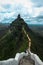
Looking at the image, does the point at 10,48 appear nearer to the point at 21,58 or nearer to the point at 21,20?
the point at 21,20

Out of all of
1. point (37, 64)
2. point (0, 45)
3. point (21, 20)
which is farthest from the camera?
point (21, 20)

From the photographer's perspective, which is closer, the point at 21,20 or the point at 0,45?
the point at 0,45

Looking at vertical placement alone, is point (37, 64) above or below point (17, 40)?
above

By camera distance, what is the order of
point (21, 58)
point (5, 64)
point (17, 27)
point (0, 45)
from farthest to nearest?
point (17, 27)
point (0, 45)
point (21, 58)
point (5, 64)

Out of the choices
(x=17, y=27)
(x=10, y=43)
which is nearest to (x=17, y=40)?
(x=10, y=43)

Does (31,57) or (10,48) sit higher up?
(31,57)

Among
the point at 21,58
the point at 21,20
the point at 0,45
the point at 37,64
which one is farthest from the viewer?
the point at 21,20

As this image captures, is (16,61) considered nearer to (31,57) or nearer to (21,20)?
(31,57)

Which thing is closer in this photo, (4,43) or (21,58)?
(21,58)

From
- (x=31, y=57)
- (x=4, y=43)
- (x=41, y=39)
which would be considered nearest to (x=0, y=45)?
(x=4, y=43)
